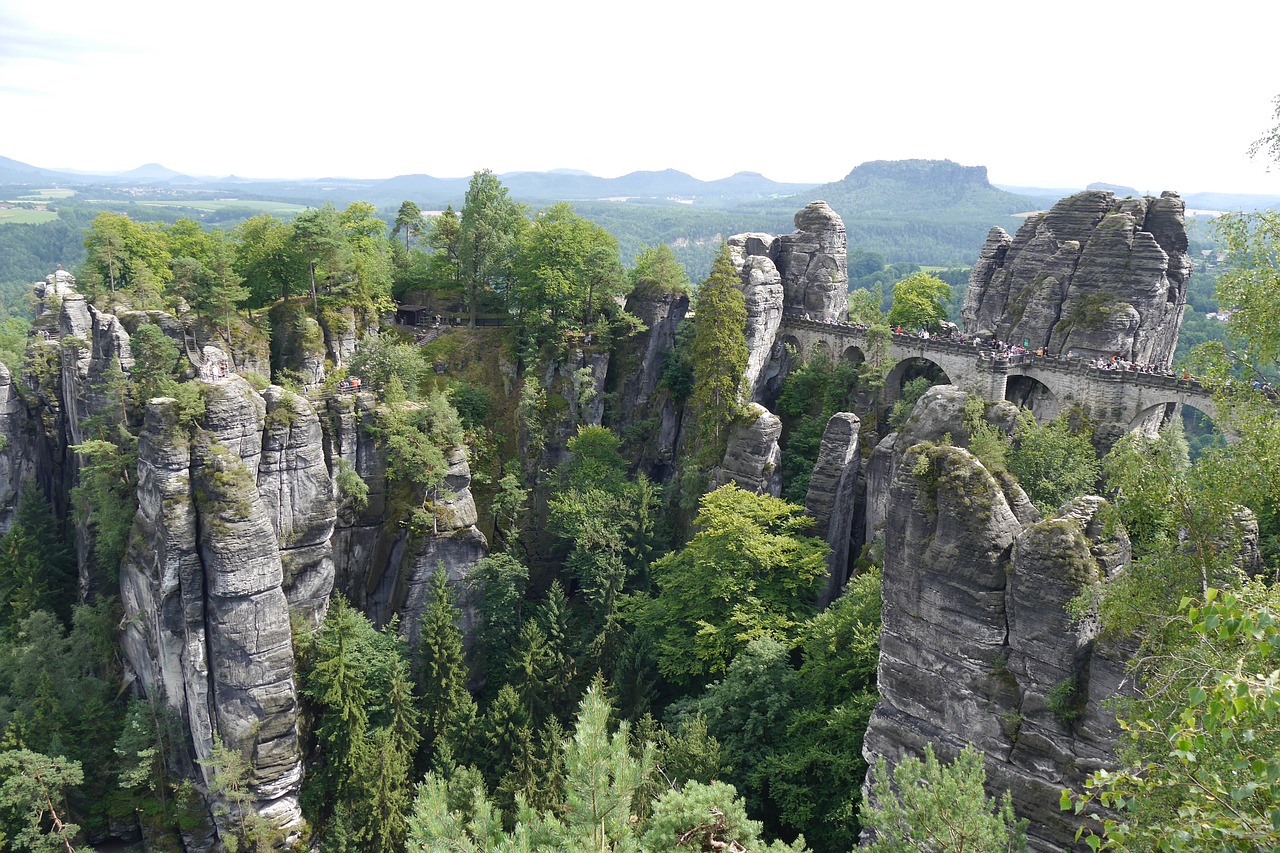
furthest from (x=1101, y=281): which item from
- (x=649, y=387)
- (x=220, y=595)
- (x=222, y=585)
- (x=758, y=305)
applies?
(x=220, y=595)

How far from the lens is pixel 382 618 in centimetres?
3897

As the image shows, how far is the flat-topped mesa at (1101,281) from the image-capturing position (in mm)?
38219

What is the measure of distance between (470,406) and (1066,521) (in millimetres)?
32836

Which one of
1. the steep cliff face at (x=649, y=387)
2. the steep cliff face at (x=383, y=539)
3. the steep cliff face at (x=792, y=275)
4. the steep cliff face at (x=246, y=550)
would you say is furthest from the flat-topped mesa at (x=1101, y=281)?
the steep cliff face at (x=246, y=550)

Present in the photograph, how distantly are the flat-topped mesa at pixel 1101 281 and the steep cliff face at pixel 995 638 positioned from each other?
21562 mm

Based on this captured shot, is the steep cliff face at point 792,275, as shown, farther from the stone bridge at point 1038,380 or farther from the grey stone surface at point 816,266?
the stone bridge at point 1038,380

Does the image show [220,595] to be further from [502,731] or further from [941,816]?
[941,816]

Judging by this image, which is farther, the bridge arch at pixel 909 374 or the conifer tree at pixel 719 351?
the bridge arch at pixel 909 374

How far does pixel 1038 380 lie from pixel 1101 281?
18.4 feet

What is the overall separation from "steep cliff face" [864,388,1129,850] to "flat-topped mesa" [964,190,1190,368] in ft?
70.7

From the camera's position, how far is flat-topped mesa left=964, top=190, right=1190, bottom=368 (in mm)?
38219

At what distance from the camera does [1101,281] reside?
128 feet

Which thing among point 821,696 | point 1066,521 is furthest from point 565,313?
point 1066,521

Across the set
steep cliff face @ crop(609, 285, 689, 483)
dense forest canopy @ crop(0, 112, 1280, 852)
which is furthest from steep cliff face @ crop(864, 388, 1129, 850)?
steep cliff face @ crop(609, 285, 689, 483)
